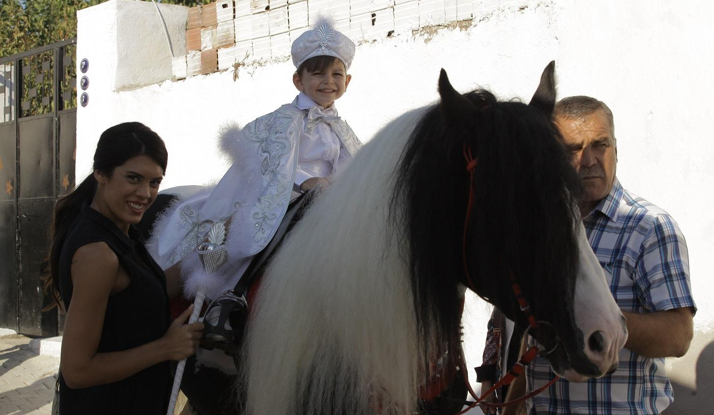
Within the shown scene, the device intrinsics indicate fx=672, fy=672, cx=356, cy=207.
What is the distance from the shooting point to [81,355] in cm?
189

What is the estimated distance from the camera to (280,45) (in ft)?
17.5

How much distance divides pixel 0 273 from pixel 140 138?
7.04 meters

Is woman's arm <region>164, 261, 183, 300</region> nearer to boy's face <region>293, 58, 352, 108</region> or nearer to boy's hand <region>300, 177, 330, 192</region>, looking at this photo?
boy's hand <region>300, 177, 330, 192</region>

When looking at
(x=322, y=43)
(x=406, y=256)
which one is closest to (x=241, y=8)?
(x=322, y=43)

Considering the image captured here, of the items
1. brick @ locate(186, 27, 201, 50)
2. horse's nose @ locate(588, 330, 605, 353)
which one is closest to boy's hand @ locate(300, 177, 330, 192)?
horse's nose @ locate(588, 330, 605, 353)

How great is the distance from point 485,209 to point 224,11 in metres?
4.71

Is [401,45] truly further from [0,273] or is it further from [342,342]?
[0,273]

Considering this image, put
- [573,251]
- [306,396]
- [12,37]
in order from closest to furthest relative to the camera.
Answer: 1. [573,251]
2. [306,396]
3. [12,37]

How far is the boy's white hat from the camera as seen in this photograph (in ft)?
8.36

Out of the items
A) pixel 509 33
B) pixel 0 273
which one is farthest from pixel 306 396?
pixel 0 273

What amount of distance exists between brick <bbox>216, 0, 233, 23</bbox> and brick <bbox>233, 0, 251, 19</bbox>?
0.05m

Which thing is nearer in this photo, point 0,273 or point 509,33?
point 509,33

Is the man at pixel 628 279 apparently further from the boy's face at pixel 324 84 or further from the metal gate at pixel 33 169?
the metal gate at pixel 33 169

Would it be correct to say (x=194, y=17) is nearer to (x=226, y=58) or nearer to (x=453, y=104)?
(x=226, y=58)
